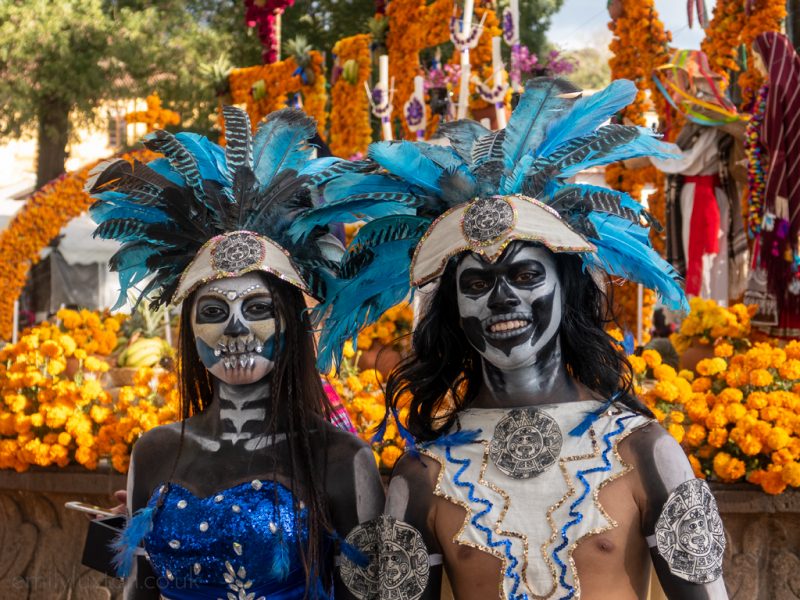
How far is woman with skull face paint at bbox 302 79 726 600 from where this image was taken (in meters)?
2.40

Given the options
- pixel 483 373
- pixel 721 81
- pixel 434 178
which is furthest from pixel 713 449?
pixel 721 81

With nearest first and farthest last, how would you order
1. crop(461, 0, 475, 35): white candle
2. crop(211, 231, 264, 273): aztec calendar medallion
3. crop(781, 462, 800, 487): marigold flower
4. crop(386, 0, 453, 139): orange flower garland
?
crop(211, 231, 264, 273): aztec calendar medallion < crop(781, 462, 800, 487): marigold flower < crop(461, 0, 475, 35): white candle < crop(386, 0, 453, 139): orange flower garland

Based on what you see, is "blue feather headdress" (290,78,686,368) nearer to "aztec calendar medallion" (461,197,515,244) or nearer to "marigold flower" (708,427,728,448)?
"aztec calendar medallion" (461,197,515,244)

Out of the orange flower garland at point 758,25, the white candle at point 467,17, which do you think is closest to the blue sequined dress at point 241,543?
the orange flower garland at point 758,25

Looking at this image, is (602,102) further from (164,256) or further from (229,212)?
(164,256)

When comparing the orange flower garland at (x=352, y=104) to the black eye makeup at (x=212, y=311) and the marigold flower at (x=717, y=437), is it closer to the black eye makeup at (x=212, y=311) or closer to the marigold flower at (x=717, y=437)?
the marigold flower at (x=717, y=437)

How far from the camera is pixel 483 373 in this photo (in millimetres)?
2701

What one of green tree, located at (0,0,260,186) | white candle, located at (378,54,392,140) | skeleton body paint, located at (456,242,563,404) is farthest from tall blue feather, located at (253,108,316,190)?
green tree, located at (0,0,260,186)

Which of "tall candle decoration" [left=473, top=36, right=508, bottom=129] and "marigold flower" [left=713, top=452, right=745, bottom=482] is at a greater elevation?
"tall candle decoration" [left=473, top=36, right=508, bottom=129]

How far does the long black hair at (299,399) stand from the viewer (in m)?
2.73

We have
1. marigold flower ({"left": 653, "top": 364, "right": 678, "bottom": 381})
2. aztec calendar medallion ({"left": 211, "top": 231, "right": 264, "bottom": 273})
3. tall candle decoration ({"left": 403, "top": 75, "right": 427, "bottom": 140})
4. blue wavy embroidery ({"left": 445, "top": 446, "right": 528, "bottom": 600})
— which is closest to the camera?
blue wavy embroidery ({"left": 445, "top": 446, "right": 528, "bottom": 600})

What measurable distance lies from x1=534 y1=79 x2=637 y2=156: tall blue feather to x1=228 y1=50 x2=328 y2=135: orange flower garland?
990cm

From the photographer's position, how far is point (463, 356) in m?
2.78

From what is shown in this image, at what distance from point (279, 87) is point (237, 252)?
10640 mm
